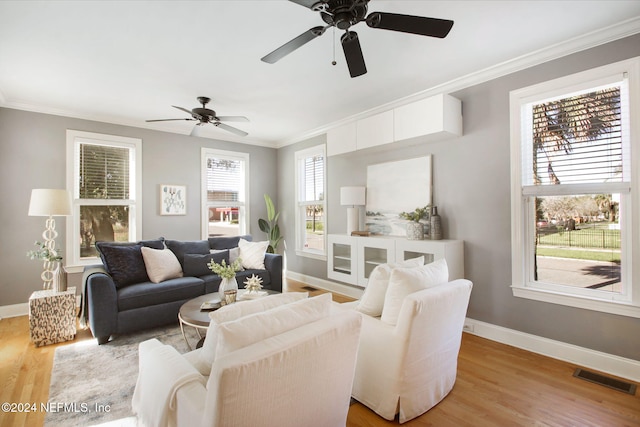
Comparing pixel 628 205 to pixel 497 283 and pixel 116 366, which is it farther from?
pixel 116 366

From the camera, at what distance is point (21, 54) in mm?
2723

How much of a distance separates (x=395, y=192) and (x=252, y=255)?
2162mm

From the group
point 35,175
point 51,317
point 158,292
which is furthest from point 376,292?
point 35,175

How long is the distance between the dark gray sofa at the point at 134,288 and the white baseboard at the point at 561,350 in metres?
2.89

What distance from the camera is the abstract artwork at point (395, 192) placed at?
12.3 ft

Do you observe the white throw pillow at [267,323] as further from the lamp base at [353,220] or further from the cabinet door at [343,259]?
the lamp base at [353,220]

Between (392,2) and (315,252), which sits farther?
(315,252)

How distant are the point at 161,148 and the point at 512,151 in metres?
4.82

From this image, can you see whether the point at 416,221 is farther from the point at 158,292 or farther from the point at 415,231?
the point at 158,292

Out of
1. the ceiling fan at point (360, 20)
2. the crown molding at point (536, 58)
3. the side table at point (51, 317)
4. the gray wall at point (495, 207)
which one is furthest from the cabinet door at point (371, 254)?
the side table at point (51, 317)

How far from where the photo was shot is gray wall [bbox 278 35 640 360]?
8.20 feet

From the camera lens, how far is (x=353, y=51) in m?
1.96

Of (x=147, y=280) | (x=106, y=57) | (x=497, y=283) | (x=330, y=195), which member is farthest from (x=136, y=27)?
Result: (x=497, y=283)

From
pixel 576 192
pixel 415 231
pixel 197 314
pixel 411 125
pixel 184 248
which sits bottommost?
pixel 197 314
